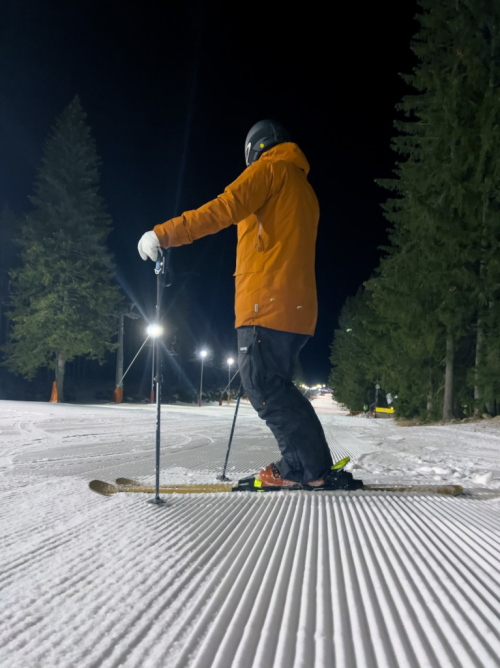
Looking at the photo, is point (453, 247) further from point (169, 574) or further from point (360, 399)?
point (360, 399)

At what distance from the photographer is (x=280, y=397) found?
2.36 meters

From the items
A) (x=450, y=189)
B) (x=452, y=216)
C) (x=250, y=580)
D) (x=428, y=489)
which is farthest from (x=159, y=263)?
(x=450, y=189)

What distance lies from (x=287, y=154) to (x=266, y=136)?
0.96 ft

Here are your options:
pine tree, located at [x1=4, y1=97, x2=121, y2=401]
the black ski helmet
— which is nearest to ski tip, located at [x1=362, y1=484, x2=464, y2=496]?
the black ski helmet

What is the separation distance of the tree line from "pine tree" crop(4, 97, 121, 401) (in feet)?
49.2

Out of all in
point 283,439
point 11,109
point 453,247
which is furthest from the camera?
point 11,109

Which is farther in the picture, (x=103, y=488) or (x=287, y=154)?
(x=287, y=154)

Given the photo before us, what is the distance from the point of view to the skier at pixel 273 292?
2328 mm

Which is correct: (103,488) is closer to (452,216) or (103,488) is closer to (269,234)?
(269,234)

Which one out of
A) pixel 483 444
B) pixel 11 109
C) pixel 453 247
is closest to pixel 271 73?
pixel 11 109

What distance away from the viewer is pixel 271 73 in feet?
135

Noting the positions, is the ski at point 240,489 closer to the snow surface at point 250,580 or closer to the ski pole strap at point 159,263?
the snow surface at point 250,580

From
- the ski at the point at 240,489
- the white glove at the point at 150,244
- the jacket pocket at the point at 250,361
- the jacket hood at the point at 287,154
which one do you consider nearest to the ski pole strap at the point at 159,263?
the white glove at the point at 150,244

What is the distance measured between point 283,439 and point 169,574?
1300mm
